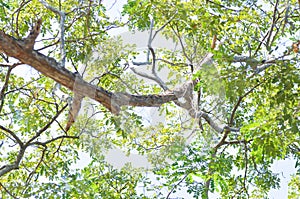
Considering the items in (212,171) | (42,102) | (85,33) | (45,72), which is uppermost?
(85,33)

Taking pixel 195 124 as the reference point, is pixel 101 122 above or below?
above

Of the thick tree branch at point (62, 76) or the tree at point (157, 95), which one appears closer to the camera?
the tree at point (157, 95)

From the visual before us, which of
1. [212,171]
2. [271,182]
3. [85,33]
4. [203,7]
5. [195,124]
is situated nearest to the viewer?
[195,124]

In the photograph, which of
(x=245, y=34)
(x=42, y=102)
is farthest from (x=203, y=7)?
(x=42, y=102)

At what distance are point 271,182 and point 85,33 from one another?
4.76 feet

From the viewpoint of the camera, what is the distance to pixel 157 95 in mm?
2402

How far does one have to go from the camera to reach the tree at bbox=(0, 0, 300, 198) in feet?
6.21

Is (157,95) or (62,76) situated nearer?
(62,76)

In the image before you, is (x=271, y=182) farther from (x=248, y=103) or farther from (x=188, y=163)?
(x=188, y=163)

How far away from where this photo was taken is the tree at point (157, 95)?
189 centimetres

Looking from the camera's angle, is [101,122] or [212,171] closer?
[212,171]

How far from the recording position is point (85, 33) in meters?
2.82

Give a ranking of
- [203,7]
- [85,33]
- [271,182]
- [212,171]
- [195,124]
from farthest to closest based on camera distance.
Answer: [271,182] < [85,33] < [203,7] < [212,171] < [195,124]

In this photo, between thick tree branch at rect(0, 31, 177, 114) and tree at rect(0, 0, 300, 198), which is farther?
thick tree branch at rect(0, 31, 177, 114)
